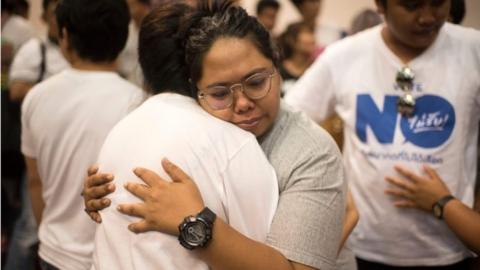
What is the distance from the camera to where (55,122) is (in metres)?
1.75

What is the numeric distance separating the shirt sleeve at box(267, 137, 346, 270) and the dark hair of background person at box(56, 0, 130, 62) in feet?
3.12

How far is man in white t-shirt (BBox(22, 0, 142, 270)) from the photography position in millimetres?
1728

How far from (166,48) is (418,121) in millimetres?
862

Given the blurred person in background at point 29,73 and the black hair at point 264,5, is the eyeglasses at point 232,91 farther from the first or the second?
the black hair at point 264,5

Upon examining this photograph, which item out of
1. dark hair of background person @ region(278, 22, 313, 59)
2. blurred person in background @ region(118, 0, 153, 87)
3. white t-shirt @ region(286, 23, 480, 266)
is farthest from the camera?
dark hair of background person @ region(278, 22, 313, 59)

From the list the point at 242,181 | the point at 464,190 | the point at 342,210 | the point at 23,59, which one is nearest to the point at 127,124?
the point at 242,181

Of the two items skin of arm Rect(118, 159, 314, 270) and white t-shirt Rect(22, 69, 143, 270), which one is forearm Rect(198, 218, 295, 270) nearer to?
skin of arm Rect(118, 159, 314, 270)

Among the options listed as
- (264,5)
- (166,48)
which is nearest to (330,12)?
(264,5)

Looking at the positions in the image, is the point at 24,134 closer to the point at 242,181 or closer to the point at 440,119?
the point at 242,181

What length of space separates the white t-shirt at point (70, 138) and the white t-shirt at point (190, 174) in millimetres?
651

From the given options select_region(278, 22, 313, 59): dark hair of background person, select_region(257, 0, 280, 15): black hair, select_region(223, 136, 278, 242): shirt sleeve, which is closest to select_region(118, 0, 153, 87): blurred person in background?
select_region(278, 22, 313, 59): dark hair of background person

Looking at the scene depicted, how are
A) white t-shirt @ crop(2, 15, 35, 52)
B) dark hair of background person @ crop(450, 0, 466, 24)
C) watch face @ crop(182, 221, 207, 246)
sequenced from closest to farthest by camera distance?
watch face @ crop(182, 221, 207, 246) → dark hair of background person @ crop(450, 0, 466, 24) → white t-shirt @ crop(2, 15, 35, 52)

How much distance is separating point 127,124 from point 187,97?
0.50 feet

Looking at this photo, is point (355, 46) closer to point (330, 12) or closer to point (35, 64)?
point (35, 64)
